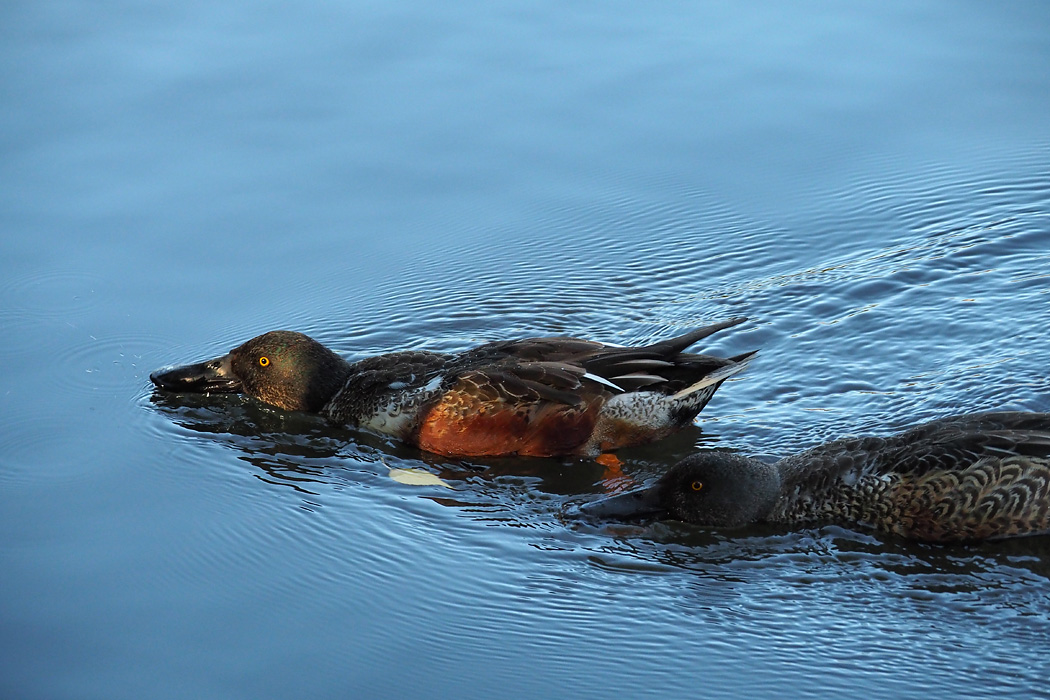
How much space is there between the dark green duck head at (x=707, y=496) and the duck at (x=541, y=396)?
0.93 m

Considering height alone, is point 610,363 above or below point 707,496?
above

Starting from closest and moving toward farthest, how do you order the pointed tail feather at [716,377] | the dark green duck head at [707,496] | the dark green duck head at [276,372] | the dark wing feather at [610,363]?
the dark green duck head at [707,496], the pointed tail feather at [716,377], the dark wing feather at [610,363], the dark green duck head at [276,372]

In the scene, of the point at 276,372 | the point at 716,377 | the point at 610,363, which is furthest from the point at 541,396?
the point at 276,372

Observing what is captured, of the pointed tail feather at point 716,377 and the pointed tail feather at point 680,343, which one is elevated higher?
the pointed tail feather at point 680,343

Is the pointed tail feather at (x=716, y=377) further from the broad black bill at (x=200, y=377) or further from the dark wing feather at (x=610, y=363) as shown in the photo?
the broad black bill at (x=200, y=377)

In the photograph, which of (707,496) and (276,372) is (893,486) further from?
(276,372)

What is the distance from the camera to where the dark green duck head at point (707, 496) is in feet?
25.5

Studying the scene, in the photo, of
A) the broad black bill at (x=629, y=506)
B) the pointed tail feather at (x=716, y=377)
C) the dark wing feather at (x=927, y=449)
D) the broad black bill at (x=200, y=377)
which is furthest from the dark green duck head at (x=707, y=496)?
the broad black bill at (x=200, y=377)

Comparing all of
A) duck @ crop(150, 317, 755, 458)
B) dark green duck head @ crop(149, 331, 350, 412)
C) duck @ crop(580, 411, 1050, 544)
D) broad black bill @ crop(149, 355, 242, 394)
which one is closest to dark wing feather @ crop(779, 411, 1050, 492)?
duck @ crop(580, 411, 1050, 544)

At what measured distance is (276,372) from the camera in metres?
9.52

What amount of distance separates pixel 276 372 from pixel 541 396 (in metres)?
2.12

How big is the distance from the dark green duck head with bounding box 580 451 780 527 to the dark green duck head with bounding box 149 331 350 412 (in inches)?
101

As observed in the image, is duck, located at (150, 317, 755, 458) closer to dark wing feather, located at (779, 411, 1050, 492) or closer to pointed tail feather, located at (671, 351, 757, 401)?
pointed tail feather, located at (671, 351, 757, 401)

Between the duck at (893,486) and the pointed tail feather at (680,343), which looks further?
the pointed tail feather at (680,343)
